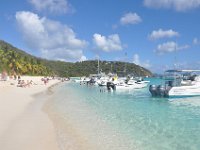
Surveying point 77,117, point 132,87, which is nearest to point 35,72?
point 132,87

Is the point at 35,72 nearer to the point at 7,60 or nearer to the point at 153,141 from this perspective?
the point at 7,60

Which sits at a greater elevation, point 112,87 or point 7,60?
point 7,60

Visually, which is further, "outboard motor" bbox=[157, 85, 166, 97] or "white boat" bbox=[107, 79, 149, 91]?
"white boat" bbox=[107, 79, 149, 91]

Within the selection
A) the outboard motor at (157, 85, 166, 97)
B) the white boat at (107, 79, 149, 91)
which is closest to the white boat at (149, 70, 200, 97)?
the outboard motor at (157, 85, 166, 97)

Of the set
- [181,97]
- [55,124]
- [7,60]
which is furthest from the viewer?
[7,60]

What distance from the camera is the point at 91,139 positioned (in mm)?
15695

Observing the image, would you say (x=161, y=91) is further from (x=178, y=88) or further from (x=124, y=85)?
(x=124, y=85)

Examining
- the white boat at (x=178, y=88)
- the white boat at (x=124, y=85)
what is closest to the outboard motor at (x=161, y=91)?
the white boat at (x=178, y=88)

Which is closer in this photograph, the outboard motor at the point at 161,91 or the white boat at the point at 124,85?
the outboard motor at the point at 161,91

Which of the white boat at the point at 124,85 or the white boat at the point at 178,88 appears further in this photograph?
the white boat at the point at 124,85

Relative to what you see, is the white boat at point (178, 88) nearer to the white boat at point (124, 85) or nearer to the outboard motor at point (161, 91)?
the outboard motor at point (161, 91)

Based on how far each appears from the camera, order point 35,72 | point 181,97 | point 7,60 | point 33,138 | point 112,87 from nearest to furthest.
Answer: point 33,138 → point 181,97 → point 112,87 → point 7,60 → point 35,72

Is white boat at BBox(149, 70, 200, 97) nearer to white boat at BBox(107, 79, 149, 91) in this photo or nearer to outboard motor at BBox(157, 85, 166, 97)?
outboard motor at BBox(157, 85, 166, 97)

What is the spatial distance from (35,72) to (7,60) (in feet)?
96.0
